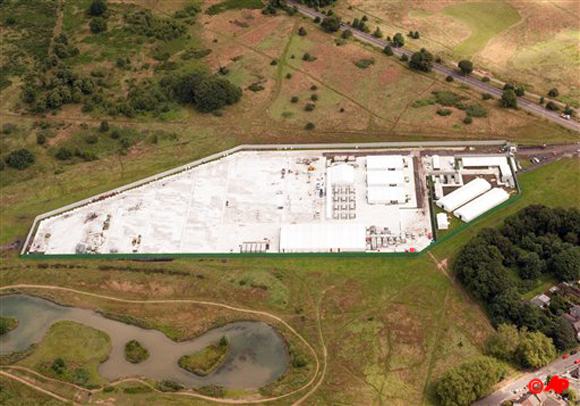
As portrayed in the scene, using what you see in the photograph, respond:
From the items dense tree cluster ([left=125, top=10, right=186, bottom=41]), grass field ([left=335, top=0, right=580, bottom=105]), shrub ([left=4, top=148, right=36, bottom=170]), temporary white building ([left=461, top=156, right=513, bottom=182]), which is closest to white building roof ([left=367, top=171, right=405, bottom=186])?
temporary white building ([left=461, top=156, right=513, bottom=182])

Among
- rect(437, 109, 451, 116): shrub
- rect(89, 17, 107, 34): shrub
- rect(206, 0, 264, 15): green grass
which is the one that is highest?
rect(206, 0, 264, 15): green grass

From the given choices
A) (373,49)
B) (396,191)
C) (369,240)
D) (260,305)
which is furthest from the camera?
(373,49)

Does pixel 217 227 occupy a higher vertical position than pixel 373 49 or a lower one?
lower

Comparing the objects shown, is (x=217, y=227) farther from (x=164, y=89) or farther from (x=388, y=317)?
(x=164, y=89)

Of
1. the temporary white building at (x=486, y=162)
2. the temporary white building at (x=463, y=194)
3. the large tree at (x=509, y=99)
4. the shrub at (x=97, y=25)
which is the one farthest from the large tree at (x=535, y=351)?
the shrub at (x=97, y=25)

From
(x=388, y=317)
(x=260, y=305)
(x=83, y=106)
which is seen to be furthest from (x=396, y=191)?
(x=83, y=106)

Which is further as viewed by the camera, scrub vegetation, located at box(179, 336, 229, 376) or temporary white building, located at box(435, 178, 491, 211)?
temporary white building, located at box(435, 178, 491, 211)

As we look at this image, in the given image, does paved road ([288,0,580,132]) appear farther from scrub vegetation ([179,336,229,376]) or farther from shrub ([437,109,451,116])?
scrub vegetation ([179,336,229,376])
